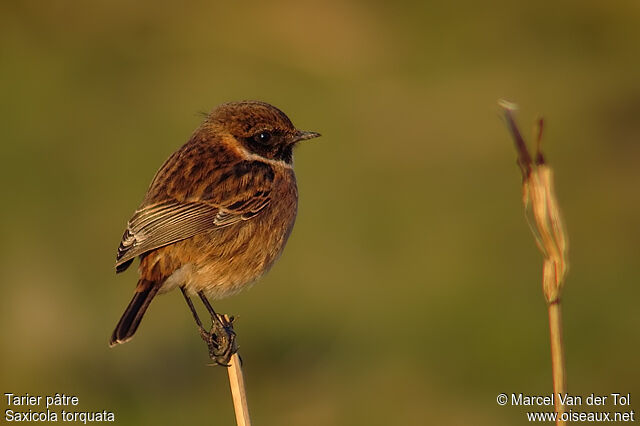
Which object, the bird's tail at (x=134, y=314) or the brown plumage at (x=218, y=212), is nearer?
the bird's tail at (x=134, y=314)

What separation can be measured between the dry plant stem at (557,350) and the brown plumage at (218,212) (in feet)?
7.46

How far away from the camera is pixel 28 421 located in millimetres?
7586

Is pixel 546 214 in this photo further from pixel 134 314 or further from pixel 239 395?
pixel 134 314

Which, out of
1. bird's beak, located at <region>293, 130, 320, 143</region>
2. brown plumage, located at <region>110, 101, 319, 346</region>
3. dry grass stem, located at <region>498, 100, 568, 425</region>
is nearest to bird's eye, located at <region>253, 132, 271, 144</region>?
brown plumage, located at <region>110, 101, 319, 346</region>

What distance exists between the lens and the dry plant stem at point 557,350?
9.87 ft

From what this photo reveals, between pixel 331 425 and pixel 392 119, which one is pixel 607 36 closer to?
pixel 392 119

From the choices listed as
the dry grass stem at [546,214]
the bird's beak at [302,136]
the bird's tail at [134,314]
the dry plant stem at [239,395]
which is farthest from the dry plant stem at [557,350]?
the bird's beak at [302,136]

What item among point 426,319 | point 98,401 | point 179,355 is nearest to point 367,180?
point 426,319

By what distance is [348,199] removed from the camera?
11430 mm

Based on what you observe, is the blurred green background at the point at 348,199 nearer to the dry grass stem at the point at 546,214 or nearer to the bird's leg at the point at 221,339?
the bird's leg at the point at 221,339

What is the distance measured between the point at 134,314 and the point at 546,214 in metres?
2.51

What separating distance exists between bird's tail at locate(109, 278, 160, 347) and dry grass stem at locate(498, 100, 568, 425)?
2.35 m

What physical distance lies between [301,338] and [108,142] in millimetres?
4513

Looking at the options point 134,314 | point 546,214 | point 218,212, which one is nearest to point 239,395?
point 134,314
